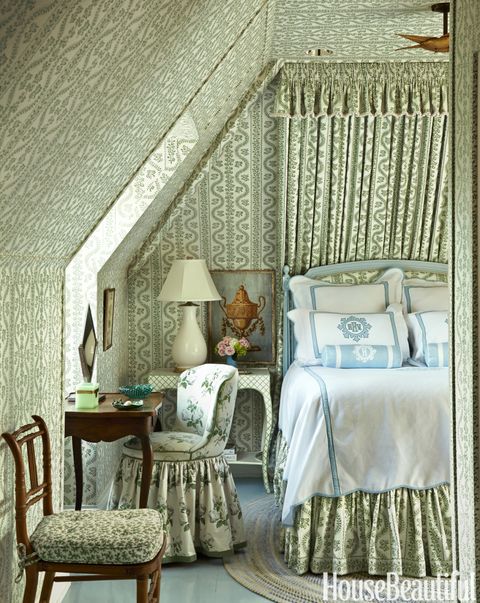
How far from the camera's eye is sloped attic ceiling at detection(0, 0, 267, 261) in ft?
5.73

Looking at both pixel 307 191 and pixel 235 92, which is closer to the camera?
pixel 235 92

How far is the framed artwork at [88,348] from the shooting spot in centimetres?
446

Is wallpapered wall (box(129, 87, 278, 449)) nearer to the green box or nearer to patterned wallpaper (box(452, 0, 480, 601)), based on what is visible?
the green box

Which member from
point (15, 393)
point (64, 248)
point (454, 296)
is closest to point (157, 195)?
point (64, 248)

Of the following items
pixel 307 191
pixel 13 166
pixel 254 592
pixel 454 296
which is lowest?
pixel 254 592

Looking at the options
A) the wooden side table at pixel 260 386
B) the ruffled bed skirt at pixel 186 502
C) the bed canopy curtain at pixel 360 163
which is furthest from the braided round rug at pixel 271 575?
the wooden side table at pixel 260 386

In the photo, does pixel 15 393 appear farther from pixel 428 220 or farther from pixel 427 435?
pixel 428 220

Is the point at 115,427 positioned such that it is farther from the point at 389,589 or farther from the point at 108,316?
the point at 389,589

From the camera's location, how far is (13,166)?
6.95 ft

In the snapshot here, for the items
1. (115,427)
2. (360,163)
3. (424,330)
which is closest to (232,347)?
(424,330)

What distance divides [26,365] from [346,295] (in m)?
3.12

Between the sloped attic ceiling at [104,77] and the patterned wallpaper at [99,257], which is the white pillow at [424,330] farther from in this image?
the patterned wallpaper at [99,257]

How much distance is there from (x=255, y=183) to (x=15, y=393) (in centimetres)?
328

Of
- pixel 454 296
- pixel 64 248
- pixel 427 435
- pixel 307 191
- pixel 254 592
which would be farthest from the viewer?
pixel 307 191
